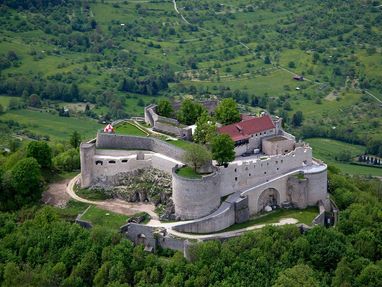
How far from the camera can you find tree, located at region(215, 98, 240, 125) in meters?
82.5

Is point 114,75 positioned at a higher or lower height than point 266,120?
lower

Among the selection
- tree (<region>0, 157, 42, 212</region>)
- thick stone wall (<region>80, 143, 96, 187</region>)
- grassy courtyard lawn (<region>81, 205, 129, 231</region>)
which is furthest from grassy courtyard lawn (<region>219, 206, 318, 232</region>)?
tree (<region>0, 157, 42, 212</region>)

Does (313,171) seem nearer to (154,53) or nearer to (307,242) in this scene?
(307,242)

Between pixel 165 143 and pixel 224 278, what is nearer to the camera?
pixel 224 278

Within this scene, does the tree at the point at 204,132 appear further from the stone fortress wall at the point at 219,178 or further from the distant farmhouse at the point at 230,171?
the stone fortress wall at the point at 219,178

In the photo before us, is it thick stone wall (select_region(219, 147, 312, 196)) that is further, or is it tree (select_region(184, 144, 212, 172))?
thick stone wall (select_region(219, 147, 312, 196))

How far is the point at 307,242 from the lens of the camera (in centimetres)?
7125

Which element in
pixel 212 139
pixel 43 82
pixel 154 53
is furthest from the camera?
pixel 154 53

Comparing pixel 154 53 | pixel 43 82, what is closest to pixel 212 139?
pixel 43 82

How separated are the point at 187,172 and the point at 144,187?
444cm

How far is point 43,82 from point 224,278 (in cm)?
7165

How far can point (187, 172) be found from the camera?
7400cm

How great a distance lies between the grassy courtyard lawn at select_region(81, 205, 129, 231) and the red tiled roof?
12.4 metres

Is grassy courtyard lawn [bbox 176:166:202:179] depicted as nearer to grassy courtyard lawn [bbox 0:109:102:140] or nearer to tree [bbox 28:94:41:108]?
grassy courtyard lawn [bbox 0:109:102:140]
